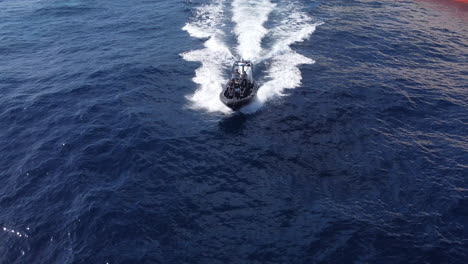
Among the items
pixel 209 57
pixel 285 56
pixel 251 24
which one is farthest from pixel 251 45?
pixel 251 24

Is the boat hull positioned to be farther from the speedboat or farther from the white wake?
→ the white wake

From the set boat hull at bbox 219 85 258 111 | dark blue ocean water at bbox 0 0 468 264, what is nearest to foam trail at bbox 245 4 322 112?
dark blue ocean water at bbox 0 0 468 264

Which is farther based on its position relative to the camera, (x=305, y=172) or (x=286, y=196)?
(x=305, y=172)

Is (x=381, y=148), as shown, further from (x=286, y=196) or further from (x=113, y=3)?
(x=113, y=3)

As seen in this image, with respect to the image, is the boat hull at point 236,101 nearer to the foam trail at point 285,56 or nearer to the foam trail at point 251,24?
the foam trail at point 285,56

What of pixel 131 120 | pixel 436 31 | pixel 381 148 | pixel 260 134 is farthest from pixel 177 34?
pixel 436 31

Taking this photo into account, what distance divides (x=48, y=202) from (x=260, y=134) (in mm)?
26629

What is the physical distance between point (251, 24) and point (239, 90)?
31114mm

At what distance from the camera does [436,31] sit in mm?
72500

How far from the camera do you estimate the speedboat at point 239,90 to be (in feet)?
159

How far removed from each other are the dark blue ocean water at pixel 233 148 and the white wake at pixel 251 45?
466 mm

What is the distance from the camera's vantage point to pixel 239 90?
4966cm

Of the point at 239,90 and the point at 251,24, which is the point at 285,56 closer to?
the point at 251,24


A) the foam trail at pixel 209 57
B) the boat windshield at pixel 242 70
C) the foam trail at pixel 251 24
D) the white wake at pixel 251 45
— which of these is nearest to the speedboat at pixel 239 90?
the boat windshield at pixel 242 70
